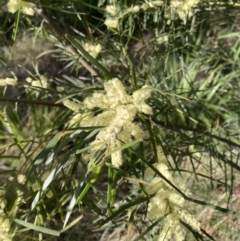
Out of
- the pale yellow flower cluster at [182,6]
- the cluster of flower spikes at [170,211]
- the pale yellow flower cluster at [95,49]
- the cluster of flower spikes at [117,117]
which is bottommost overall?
the cluster of flower spikes at [170,211]

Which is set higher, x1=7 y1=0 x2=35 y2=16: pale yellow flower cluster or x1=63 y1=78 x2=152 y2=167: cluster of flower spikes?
x1=7 y1=0 x2=35 y2=16: pale yellow flower cluster

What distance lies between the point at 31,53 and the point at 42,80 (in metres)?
1.27

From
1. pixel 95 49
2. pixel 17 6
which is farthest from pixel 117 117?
Result: pixel 95 49

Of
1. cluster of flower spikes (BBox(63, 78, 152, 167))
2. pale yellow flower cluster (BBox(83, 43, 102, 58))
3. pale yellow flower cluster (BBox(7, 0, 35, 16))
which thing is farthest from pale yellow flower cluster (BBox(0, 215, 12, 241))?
pale yellow flower cluster (BBox(83, 43, 102, 58))

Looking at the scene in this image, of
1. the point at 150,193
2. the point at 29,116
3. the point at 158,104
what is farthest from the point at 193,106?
the point at 150,193

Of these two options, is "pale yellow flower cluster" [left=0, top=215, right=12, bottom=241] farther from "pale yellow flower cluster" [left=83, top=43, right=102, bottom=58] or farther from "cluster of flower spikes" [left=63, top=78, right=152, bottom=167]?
"pale yellow flower cluster" [left=83, top=43, right=102, bottom=58]

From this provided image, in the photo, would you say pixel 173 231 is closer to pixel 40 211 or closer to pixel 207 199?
pixel 40 211

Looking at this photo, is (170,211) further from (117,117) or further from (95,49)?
(95,49)

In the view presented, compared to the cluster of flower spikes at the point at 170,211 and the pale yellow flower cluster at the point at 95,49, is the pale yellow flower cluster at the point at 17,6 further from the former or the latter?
the cluster of flower spikes at the point at 170,211

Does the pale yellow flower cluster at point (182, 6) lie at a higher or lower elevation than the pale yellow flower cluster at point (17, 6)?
lower

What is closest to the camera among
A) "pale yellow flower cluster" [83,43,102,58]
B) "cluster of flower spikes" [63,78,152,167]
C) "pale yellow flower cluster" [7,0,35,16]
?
"cluster of flower spikes" [63,78,152,167]

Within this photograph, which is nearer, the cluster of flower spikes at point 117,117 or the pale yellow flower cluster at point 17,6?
the cluster of flower spikes at point 117,117

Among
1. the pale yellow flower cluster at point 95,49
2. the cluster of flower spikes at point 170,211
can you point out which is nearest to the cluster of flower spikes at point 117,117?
the cluster of flower spikes at point 170,211

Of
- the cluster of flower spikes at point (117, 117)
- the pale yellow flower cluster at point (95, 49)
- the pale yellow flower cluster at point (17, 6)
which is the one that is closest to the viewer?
the cluster of flower spikes at point (117, 117)
